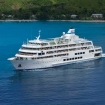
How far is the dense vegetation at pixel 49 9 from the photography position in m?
126

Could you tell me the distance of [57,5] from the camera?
445ft

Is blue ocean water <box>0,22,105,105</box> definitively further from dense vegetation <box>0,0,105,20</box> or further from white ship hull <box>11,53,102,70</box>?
dense vegetation <box>0,0,105,20</box>

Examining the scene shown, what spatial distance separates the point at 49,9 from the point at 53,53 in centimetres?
8162

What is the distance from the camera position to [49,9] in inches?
5123

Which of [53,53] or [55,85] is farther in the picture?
[53,53]

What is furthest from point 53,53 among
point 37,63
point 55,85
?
point 55,85

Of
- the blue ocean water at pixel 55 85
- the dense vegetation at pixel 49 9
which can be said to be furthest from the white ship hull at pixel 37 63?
the dense vegetation at pixel 49 9

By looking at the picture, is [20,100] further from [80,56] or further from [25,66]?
[80,56]

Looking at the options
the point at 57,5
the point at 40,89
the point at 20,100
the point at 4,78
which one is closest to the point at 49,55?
the point at 4,78

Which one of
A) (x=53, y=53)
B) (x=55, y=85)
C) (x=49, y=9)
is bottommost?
(x=55, y=85)

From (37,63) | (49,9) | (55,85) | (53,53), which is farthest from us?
(49,9)

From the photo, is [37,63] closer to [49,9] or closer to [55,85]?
[55,85]

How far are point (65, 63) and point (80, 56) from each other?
265 cm

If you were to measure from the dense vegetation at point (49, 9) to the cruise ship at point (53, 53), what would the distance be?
70.2 meters
